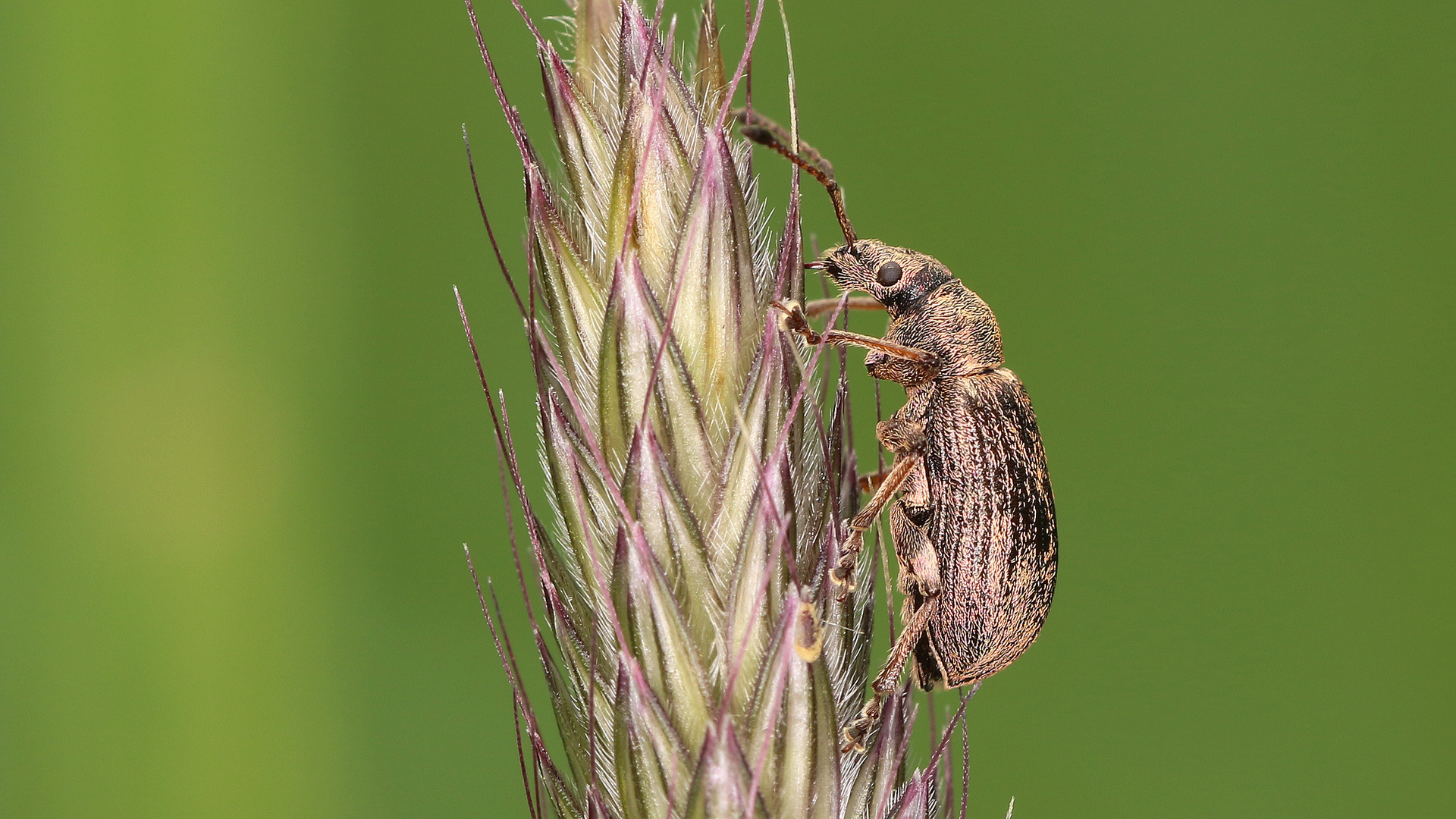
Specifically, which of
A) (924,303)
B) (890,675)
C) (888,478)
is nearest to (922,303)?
(924,303)

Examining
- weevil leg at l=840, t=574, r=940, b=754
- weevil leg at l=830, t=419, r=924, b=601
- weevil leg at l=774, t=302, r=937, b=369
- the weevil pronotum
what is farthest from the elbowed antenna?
weevil leg at l=840, t=574, r=940, b=754

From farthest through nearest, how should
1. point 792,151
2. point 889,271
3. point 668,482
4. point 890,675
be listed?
point 889,271 → point 792,151 → point 890,675 → point 668,482

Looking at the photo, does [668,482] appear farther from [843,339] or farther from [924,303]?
[924,303]

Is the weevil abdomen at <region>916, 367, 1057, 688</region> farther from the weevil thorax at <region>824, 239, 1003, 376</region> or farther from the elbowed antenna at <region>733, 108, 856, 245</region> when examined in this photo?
the elbowed antenna at <region>733, 108, 856, 245</region>

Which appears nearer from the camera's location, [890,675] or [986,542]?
[890,675]

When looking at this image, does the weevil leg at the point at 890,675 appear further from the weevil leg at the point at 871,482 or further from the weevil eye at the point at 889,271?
the weevil eye at the point at 889,271

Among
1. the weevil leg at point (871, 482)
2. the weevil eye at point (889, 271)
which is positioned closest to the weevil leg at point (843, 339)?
the weevil eye at point (889, 271)
